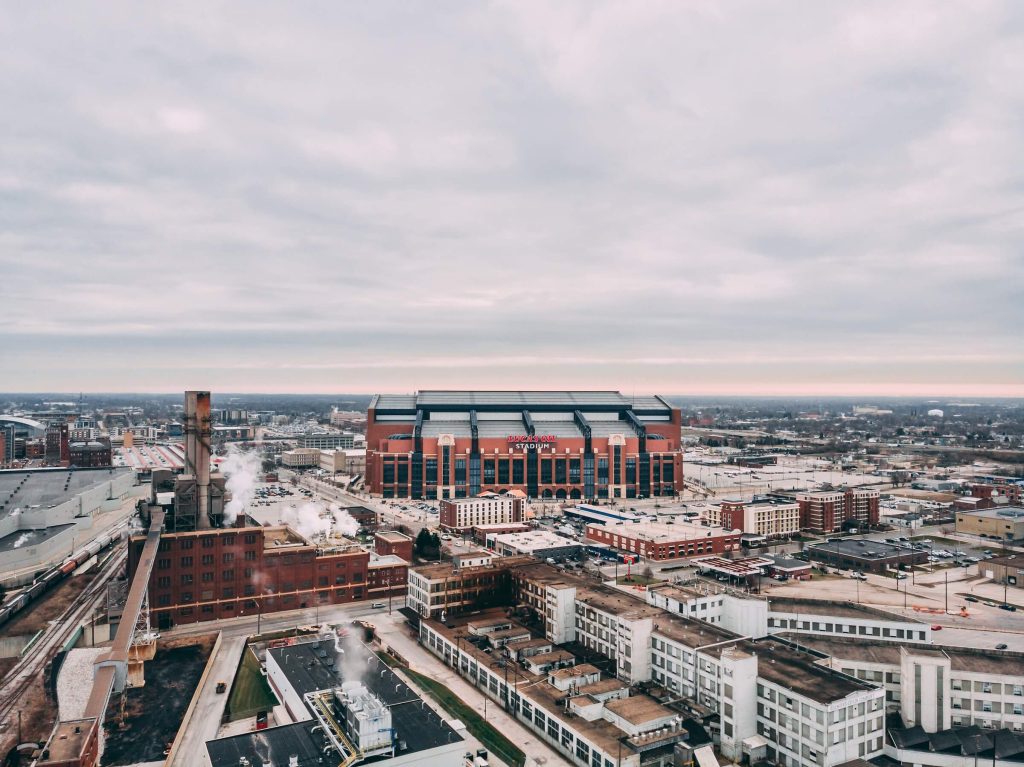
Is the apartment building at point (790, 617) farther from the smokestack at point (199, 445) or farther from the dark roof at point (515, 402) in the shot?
the dark roof at point (515, 402)

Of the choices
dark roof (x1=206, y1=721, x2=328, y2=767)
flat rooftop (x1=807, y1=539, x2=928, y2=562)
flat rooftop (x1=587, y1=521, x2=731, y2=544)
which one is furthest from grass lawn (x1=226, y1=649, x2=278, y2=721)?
flat rooftop (x1=807, y1=539, x2=928, y2=562)

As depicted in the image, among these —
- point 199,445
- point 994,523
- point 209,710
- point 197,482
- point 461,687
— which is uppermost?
point 199,445

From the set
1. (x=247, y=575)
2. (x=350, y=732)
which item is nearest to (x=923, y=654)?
(x=350, y=732)

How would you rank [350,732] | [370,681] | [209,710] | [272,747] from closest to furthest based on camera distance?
[272,747] < [350,732] < [370,681] < [209,710]

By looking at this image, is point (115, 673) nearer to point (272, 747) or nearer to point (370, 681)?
point (272, 747)

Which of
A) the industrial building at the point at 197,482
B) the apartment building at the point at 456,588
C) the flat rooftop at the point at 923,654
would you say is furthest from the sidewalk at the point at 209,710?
the flat rooftop at the point at 923,654

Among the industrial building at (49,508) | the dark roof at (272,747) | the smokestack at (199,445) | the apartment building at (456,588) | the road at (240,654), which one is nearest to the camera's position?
the dark roof at (272,747)

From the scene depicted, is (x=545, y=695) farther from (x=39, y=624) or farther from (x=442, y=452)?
(x=442, y=452)
